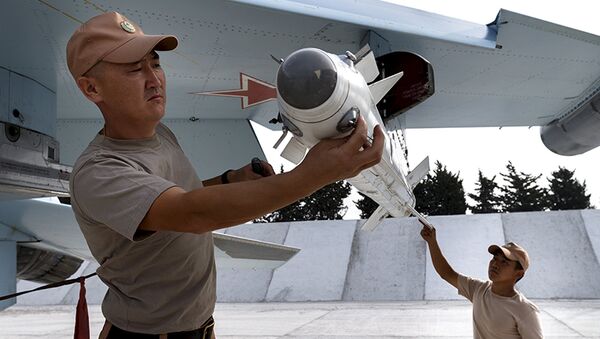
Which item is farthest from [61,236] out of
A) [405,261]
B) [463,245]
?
[463,245]

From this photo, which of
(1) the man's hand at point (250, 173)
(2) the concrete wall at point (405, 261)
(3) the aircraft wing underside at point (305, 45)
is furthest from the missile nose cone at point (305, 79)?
(2) the concrete wall at point (405, 261)

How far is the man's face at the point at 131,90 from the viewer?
4.70ft

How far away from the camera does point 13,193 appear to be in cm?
430

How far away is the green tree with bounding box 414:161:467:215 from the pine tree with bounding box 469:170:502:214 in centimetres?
856

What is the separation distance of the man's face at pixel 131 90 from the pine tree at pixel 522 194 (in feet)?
137

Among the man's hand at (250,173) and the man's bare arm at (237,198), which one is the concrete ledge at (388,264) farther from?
the man's bare arm at (237,198)

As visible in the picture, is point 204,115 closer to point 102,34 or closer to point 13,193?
point 13,193

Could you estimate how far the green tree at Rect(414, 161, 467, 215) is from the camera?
32.2 metres

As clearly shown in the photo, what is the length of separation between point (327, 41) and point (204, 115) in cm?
209

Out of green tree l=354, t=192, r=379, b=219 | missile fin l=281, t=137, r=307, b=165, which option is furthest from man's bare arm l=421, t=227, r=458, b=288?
green tree l=354, t=192, r=379, b=219

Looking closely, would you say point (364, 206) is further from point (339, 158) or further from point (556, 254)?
point (339, 158)

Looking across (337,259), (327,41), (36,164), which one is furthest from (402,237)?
(36,164)

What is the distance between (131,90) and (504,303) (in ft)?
8.16

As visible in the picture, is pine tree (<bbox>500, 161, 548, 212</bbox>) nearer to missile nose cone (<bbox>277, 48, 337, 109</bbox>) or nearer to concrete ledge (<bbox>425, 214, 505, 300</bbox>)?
concrete ledge (<bbox>425, 214, 505, 300</bbox>)
